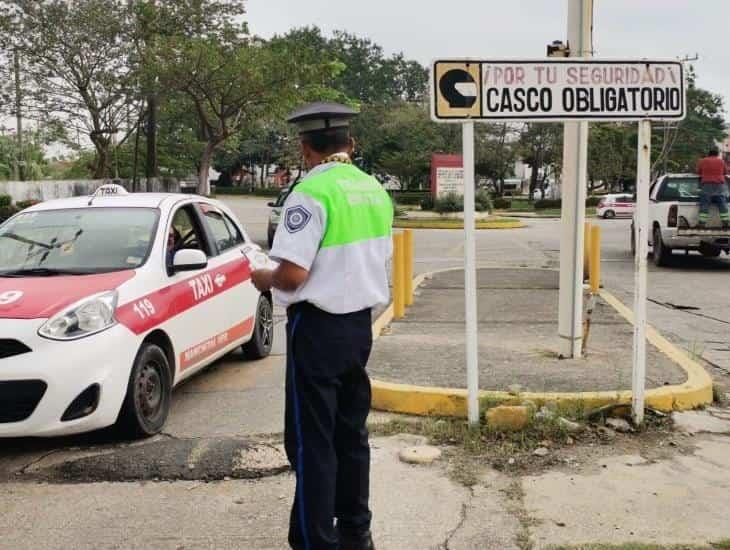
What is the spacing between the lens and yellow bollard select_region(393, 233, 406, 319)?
8.97 metres

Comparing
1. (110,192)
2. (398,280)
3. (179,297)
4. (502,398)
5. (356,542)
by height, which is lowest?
(356,542)

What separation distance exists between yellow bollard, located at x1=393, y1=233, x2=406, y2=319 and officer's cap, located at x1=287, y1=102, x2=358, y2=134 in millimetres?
5585

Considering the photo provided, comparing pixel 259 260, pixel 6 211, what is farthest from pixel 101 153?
pixel 259 260

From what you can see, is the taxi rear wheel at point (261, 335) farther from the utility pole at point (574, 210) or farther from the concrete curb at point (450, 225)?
the concrete curb at point (450, 225)

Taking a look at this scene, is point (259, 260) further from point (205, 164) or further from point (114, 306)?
point (205, 164)

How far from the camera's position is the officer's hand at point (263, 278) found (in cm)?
336

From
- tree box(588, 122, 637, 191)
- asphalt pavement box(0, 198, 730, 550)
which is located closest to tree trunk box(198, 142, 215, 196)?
asphalt pavement box(0, 198, 730, 550)

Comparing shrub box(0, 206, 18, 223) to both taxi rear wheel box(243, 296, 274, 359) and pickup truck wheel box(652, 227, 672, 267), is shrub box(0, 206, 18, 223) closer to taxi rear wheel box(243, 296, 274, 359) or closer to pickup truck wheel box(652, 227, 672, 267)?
pickup truck wheel box(652, 227, 672, 267)

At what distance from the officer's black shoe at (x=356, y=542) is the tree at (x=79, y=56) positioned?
95.9 feet

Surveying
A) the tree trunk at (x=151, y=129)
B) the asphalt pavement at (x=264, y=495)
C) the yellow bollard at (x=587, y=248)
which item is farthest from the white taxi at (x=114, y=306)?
the tree trunk at (x=151, y=129)

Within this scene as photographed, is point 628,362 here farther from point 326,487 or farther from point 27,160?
point 27,160

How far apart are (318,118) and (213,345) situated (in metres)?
3.56

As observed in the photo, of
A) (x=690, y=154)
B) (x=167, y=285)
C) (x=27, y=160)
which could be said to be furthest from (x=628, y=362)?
(x=690, y=154)

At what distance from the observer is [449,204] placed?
33.6 m
